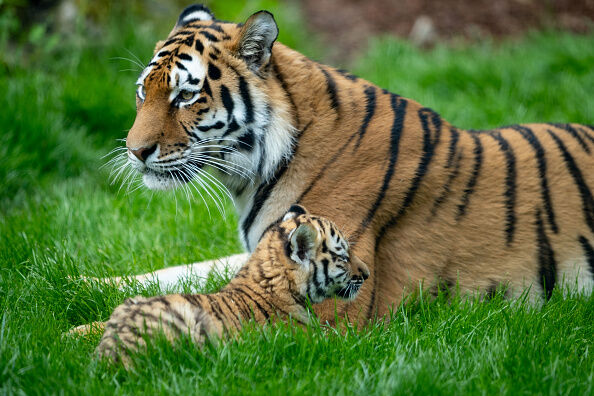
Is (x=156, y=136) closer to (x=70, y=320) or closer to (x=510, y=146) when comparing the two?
(x=70, y=320)

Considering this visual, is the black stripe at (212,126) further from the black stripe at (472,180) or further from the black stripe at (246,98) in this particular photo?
the black stripe at (472,180)

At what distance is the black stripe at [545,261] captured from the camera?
3.45 meters

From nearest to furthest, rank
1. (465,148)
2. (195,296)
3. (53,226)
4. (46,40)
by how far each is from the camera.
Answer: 1. (195,296)
2. (465,148)
3. (53,226)
4. (46,40)

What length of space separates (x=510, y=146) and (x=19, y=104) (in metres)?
3.90

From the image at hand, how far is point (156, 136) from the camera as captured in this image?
3256 millimetres

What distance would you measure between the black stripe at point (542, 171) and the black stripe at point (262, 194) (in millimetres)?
1303

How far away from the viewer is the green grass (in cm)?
257

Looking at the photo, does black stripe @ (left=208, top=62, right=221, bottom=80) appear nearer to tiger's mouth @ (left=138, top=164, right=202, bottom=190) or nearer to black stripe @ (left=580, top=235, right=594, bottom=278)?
tiger's mouth @ (left=138, top=164, right=202, bottom=190)

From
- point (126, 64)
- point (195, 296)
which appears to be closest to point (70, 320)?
point (195, 296)

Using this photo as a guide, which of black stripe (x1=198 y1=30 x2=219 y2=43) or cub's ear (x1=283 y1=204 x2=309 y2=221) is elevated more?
black stripe (x1=198 y1=30 x2=219 y2=43)

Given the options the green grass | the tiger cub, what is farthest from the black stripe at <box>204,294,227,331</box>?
the green grass

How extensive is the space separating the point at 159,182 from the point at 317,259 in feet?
3.15

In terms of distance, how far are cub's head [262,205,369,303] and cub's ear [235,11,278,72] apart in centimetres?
80

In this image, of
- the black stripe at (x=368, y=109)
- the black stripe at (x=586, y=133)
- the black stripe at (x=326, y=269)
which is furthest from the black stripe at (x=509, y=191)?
the black stripe at (x=326, y=269)
